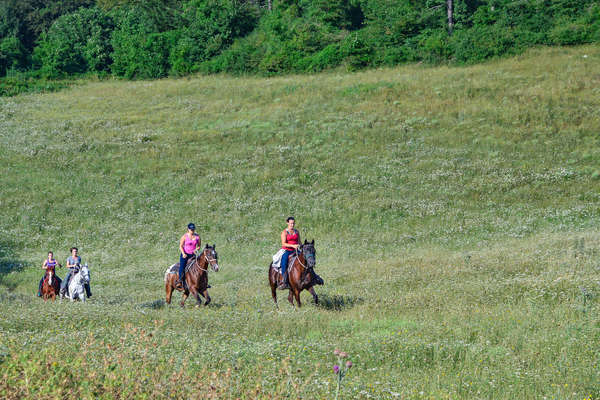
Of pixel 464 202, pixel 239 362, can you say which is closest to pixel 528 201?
pixel 464 202

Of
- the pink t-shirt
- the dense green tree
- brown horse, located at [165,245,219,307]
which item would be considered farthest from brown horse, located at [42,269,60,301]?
the dense green tree

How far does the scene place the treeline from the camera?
6525cm

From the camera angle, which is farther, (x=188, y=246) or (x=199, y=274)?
(x=188, y=246)

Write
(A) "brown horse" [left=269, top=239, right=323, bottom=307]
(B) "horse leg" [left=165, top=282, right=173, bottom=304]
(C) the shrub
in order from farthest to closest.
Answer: (C) the shrub → (B) "horse leg" [left=165, top=282, right=173, bottom=304] → (A) "brown horse" [left=269, top=239, right=323, bottom=307]

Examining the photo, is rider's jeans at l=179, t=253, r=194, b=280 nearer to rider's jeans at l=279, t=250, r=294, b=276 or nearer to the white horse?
rider's jeans at l=279, t=250, r=294, b=276

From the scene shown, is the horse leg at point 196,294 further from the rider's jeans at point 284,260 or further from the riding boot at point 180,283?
the rider's jeans at point 284,260

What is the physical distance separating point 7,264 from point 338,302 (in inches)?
835

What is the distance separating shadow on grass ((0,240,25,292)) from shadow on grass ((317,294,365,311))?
15935 millimetres

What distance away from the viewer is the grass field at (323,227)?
29.7 ft

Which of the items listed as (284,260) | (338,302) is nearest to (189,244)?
(284,260)

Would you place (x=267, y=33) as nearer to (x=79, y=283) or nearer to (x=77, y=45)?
(x=77, y=45)

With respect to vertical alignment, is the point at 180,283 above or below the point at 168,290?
above

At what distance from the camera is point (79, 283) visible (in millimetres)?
20406

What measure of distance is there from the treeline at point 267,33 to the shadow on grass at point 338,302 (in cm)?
5247
